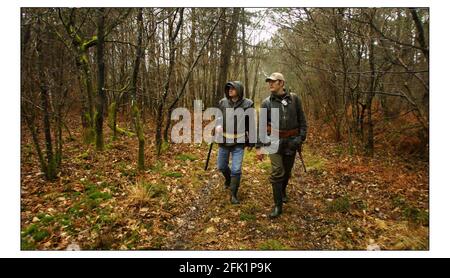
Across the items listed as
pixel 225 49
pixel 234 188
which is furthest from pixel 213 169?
pixel 225 49

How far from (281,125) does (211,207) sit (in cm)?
205

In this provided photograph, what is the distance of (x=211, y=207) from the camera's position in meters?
5.28

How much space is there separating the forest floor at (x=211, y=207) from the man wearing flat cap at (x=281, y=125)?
72cm

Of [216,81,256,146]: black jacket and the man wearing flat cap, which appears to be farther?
[216,81,256,146]: black jacket

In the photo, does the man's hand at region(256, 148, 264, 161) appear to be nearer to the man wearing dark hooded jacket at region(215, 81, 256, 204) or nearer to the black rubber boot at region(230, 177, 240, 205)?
the man wearing dark hooded jacket at region(215, 81, 256, 204)

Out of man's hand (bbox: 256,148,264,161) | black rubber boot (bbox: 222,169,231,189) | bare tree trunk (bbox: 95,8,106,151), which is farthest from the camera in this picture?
bare tree trunk (bbox: 95,8,106,151)

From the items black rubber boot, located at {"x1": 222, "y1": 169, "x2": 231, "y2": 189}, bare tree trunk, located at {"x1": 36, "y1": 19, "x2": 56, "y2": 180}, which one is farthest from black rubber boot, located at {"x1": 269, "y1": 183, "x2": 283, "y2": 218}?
bare tree trunk, located at {"x1": 36, "y1": 19, "x2": 56, "y2": 180}

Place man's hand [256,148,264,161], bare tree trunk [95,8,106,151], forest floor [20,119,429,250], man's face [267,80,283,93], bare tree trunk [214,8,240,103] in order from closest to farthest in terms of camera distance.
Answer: forest floor [20,119,429,250], man's face [267,80,283,93], man's hand [256,148,264,161], bare tree trunk [95,8,106,151], bare tree trunk [214,8,240,103]

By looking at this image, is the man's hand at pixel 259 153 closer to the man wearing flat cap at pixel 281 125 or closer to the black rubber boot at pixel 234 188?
the man wearing flat cap at pixel 281 125

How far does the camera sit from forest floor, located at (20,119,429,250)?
4086 mm

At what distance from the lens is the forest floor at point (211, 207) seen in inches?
161

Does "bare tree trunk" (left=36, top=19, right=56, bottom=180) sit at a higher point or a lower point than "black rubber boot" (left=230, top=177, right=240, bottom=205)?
higher

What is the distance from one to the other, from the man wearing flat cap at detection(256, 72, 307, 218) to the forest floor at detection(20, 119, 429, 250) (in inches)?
28.5
